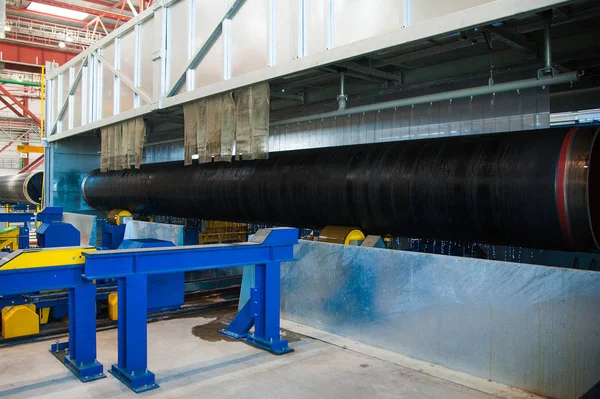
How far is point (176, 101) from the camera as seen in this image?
6.15 meters

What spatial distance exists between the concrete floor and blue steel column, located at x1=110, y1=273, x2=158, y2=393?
102 mm

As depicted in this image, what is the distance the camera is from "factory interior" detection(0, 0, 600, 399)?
322 centimetres

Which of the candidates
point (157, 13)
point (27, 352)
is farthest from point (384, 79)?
point (27, 352)

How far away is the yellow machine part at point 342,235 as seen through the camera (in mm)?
4610

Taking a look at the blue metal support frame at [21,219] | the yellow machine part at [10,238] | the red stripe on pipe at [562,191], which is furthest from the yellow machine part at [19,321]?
the red stripe on pipe at [562,191]

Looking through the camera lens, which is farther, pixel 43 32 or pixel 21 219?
pixel 43 32

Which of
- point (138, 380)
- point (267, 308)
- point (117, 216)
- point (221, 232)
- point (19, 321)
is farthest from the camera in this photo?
point (117, 216)

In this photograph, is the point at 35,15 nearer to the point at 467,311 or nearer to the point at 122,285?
the point at 122,285

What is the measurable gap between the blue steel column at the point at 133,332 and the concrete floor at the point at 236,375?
0.10 m

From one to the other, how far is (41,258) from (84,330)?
592 millimetres

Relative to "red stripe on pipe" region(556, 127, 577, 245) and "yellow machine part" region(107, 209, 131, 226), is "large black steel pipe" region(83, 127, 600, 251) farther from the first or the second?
"yellow machine part" region(107, 209, 131, 226)

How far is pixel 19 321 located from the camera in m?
4.41

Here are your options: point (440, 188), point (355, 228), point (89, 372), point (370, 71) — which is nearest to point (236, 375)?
point (89, 372)

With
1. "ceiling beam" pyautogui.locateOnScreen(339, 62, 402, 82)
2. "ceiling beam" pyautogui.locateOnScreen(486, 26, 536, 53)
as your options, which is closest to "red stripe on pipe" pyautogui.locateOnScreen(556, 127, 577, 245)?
"ceiling beam" pyautogui.locateOnScreen(486, 26, 536, 53)
